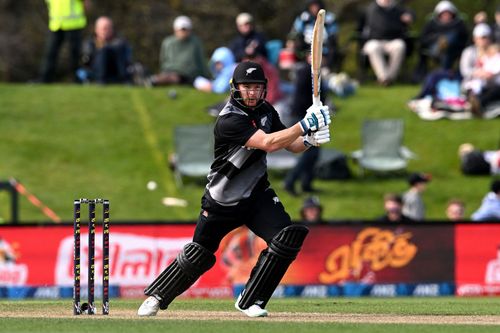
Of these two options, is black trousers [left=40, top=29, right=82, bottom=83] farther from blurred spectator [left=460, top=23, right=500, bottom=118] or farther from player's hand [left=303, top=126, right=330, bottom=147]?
player's hand [left=303, top=126, right=330, bottom=147]

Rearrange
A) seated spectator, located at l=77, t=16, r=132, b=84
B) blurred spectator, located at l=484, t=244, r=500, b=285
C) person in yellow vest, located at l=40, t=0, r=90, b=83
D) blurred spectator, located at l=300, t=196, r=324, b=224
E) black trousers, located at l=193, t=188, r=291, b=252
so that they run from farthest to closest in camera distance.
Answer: seated spectator, located at l=77, t=16, r=132, b=84 < person in yellow vest, located at l=40, t=0, r=90, b=83 < blurred spectator, located at l=300, t=196, r=324, b=224 < blurred spectator, located at l=484, t=244, r=500, b=285 < black trousers, located at l=193, t=188, r=291, b=252

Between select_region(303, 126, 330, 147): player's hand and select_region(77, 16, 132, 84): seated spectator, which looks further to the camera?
select_region(77, 16, 132, 84): seated spectator

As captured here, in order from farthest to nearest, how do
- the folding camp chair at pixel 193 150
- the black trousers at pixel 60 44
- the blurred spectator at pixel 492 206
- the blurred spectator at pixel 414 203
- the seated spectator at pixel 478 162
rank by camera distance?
the black trousers at pixel 60 44 → the seated spectator at pixel 478 162 → the folding camp chair at pixel 193 150 → the blurred spectator at pixel 414 203 → the blurred spectator at pixel 492 206

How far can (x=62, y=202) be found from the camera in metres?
21.8

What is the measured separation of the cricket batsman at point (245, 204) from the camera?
10867 millimetres

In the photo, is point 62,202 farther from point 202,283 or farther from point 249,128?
point 249,128

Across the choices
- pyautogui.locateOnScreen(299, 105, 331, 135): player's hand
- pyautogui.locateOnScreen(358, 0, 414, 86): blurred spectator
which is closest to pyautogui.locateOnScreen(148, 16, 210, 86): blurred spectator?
pyautogui.locateOnScreen(358, 0, 414, 86): blurred spectator

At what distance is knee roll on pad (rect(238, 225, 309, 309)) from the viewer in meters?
10.9

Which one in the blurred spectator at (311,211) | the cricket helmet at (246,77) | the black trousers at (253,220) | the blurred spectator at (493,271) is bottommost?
the blurred spectator at (493,271)

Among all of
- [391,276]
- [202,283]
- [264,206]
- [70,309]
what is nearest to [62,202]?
[202,283]

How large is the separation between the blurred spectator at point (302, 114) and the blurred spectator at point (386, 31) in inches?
124

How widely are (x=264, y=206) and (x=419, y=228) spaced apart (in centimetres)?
669

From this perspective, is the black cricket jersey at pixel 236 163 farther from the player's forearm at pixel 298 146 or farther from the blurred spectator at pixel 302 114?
the blurred spectator at pixel 302 114

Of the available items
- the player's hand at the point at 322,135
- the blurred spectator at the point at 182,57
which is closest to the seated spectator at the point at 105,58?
the blurred spectator at the point at 182,57
